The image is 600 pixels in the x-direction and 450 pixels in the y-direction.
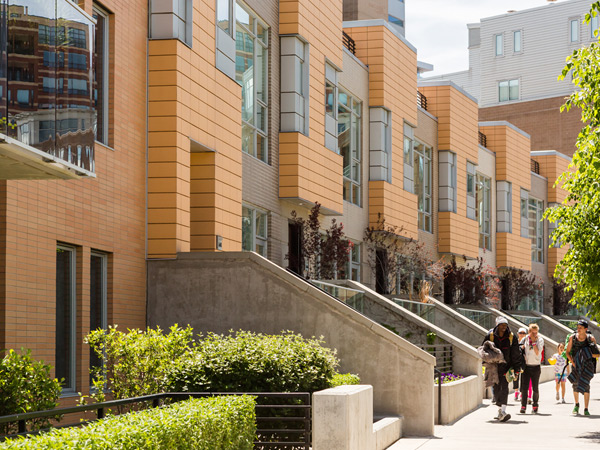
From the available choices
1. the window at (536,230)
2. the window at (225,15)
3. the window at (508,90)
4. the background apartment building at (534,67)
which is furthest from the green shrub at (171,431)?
the window at (508,90)

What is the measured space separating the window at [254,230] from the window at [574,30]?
50.7 meters

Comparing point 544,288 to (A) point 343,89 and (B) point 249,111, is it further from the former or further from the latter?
(B) point 249,111

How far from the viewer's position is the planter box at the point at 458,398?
18.2 metres

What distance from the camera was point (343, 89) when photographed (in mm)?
30641

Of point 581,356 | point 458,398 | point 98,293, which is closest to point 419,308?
point 458,398

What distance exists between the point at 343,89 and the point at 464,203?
1357cm

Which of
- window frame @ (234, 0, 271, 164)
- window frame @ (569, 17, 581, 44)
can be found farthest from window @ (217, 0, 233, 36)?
window frame @ (569, 17, 581, 44)

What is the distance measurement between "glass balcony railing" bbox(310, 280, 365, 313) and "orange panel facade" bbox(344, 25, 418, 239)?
10920 millimetres

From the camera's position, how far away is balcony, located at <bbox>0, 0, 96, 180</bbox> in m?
10.4

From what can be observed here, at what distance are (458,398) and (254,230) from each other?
7253mm

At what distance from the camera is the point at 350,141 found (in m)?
31.7

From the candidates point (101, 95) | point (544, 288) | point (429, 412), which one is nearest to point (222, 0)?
point (101, 95)

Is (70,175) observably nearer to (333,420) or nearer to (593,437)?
(333,420)

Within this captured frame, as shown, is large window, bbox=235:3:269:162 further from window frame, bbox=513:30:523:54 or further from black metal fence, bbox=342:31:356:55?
window frame, bbox=513:30:523:54
